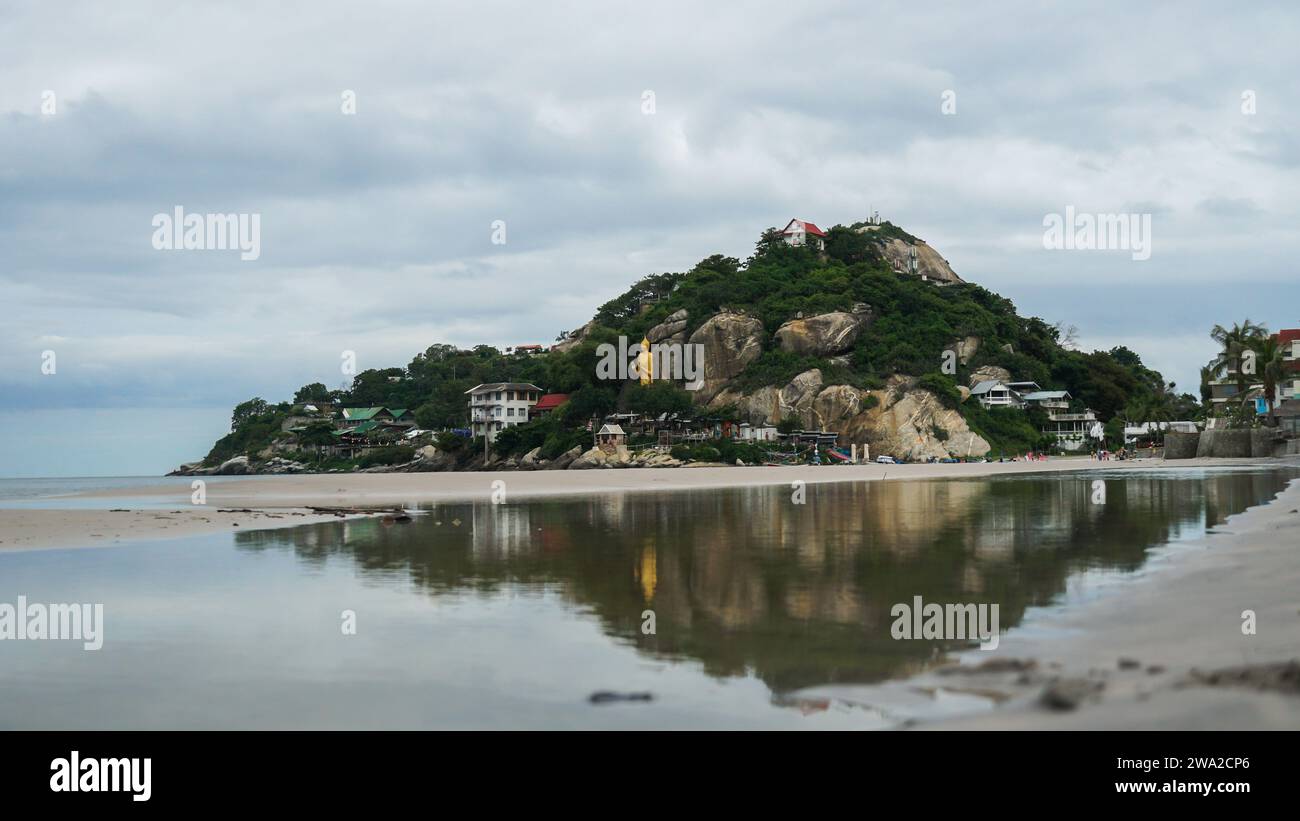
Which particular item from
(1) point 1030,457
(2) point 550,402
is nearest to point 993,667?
(1) point 1030,457

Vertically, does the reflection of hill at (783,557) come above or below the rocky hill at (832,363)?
below

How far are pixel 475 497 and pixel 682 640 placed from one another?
29.6 meters

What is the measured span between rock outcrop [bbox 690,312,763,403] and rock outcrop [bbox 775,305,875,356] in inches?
127

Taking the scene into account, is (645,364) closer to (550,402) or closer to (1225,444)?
(550,402)

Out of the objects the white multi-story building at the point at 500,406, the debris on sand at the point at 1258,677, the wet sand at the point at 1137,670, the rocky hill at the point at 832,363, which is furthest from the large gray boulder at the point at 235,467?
the debris on sand at the point at 1258,677

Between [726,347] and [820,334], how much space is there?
426 inches

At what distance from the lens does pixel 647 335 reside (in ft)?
373

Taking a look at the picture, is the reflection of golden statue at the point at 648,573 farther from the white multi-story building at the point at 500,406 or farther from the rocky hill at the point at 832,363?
the white multi-story building at the point at 500,406

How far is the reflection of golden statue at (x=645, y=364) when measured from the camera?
104044mm

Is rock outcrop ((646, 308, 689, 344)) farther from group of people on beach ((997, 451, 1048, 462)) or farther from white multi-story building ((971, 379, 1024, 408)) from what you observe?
group of people on beach ((997, 451, 1048, 462))

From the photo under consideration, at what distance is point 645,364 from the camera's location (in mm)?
106125

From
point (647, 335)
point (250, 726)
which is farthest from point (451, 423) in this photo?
point (250, 726)

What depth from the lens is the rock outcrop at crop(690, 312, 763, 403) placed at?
103 meters

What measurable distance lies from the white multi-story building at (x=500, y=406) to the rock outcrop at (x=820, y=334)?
3284 cm
